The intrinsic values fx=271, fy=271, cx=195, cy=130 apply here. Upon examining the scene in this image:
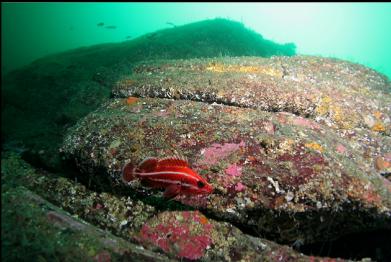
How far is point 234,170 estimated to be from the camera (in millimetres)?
5730

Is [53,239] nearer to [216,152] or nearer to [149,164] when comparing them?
[149,164]

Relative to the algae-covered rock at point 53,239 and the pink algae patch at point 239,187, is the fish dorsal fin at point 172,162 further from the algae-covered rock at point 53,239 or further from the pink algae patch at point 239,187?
the algae-covered rock at point 53,239

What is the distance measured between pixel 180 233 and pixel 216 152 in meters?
1.90

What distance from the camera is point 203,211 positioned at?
586 cm

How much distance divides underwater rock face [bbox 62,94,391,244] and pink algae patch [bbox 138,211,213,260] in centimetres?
33

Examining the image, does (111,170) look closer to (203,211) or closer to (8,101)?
(203,211)

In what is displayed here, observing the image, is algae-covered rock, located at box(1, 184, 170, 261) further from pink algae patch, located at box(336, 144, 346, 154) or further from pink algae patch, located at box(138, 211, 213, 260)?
pink algae patch, located at box(336, 144, 346, 154)

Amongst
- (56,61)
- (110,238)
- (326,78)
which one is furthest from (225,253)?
(56,61)

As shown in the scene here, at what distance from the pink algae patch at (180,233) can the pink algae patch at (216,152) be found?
1157 millimetres

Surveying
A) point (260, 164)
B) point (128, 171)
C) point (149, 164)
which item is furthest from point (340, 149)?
point (128, 171)

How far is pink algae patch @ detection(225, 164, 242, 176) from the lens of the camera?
569 cm

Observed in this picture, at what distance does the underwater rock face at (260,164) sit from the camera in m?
5.26

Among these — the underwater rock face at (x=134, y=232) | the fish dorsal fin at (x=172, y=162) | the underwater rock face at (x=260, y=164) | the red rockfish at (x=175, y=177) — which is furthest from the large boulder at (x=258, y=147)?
the fish dorsal fin at (x=172, y=162)

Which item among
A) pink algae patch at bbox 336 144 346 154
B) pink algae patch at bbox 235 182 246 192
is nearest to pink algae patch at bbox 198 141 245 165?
pink algae patch at bbox 235 182 246 192
